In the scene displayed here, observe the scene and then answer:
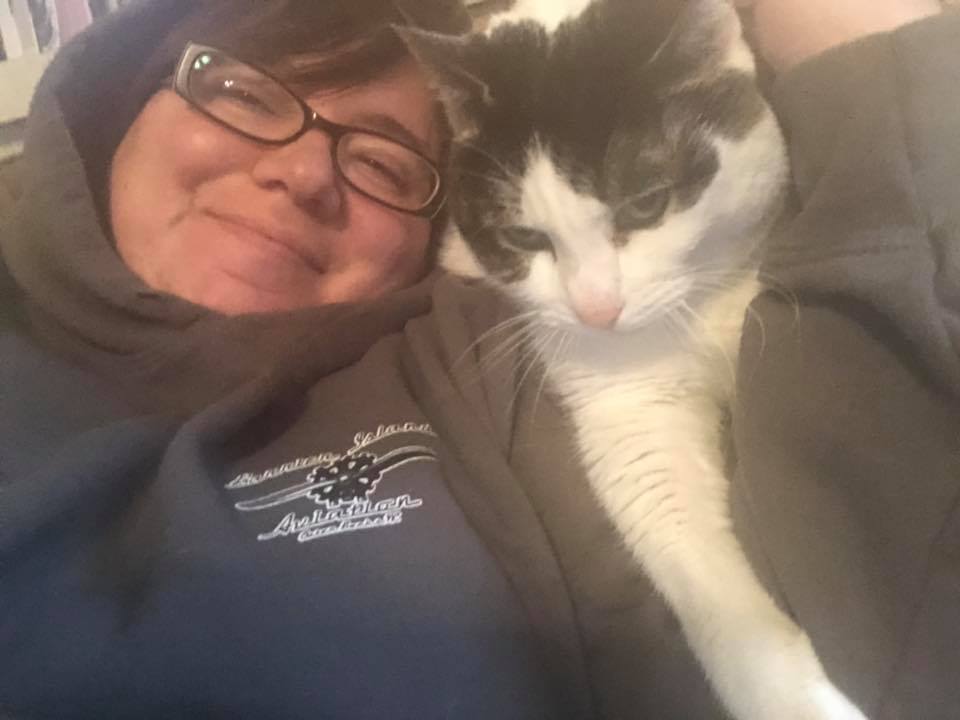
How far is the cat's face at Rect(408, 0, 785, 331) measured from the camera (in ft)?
2.67

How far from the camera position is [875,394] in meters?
0.65

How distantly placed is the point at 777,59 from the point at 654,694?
0.68 metres

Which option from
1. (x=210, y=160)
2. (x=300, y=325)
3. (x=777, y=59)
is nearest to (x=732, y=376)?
(x=777, y=59)

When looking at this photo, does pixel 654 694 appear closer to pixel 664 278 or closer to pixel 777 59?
pixel 664 278

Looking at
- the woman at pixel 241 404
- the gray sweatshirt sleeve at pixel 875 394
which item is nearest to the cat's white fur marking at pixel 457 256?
the woman at pixel 241 404

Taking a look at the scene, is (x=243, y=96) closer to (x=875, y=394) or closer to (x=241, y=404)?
(x=241, y=404)

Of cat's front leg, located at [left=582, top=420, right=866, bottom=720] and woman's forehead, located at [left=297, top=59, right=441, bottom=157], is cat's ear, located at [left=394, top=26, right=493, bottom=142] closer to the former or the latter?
woman's forehead, located at [left=297, top=59, right=441, bottom=157]

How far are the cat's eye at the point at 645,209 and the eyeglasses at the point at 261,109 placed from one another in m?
0.34

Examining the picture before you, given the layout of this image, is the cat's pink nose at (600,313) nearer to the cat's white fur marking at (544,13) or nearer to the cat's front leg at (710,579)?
the cat's front leg at (710,579)

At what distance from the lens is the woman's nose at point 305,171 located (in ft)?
3.16

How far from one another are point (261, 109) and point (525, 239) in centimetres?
36

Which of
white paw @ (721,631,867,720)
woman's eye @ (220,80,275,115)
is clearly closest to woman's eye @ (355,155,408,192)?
woman's eye @ (220,80,275,115)

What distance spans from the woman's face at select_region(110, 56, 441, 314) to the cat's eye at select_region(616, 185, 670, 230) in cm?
34

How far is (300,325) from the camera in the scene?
0.94 m
